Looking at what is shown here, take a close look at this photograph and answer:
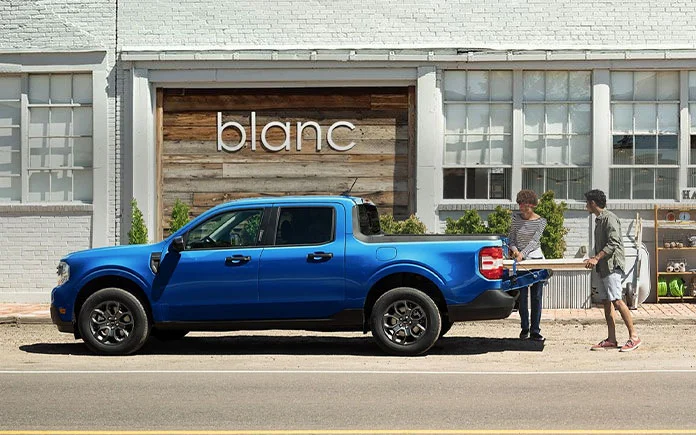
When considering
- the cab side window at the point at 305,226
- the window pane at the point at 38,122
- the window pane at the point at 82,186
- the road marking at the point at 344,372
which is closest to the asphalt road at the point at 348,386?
the road marking at the point at 344,372

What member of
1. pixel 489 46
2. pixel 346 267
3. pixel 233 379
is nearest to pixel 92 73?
pixel 489 46

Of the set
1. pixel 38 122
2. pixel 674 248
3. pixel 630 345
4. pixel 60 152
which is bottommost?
pixel 630 345

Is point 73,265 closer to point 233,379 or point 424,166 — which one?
point 233,379

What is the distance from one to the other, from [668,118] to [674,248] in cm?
203

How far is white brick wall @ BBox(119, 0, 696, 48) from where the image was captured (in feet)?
63.3

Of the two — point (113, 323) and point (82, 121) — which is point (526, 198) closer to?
point (113, 323)

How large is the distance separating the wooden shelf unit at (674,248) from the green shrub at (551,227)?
143 centimetres

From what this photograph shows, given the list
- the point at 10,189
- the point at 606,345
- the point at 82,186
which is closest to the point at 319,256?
the point at 606,345

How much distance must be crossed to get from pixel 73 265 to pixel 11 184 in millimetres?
6988

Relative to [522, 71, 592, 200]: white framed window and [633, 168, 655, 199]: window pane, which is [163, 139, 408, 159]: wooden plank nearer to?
[522, 71, 592, 200]: white framed window

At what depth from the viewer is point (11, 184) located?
20.1 m

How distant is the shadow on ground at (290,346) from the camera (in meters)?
13.6

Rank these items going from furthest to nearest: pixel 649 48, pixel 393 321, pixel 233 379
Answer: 1. pixel 649 48
2. pixel 393 321
3. pixel 233 379

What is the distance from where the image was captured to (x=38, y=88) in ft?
65.4
